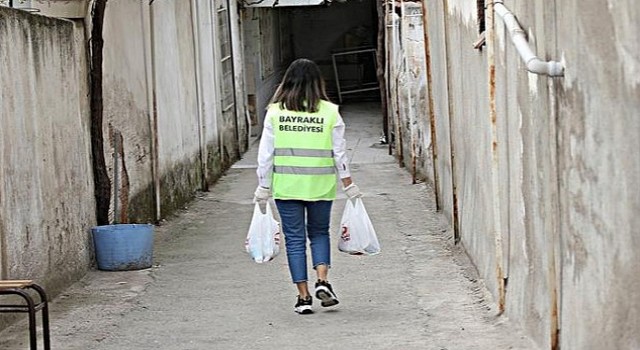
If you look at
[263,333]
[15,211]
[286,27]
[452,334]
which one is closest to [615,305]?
[452,334]

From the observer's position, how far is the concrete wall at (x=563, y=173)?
4219mm

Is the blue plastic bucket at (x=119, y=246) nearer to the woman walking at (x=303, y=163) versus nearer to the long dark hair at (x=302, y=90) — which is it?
the woman walking at (x=303, y=163)

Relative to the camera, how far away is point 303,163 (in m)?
7.53

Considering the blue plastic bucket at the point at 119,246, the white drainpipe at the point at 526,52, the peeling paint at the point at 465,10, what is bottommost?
the blue plastic bucket at the point at 119,246

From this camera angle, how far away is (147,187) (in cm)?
1154

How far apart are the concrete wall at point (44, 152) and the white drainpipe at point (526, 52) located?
310cm

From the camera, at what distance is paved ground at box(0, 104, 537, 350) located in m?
6.96

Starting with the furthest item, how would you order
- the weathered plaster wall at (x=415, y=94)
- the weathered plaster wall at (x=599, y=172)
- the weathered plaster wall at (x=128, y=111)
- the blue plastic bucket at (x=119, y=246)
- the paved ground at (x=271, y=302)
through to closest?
the weathered plaster wall at (x=415, y=94), the weathered plaster wall at (x=128, y=111), the blue plastic bucket at (x=119, y=246), the paved ground at (x=271, y=302), the weathered plaster wall at (x=599, y=172)

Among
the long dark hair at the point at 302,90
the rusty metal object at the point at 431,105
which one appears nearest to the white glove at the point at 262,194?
the long dark hair at the point at 302,90

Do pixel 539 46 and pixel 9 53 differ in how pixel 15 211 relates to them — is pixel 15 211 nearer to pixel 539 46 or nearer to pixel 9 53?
pixel 9 53

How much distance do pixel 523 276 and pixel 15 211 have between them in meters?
3.19

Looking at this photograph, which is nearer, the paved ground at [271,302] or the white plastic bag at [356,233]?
the paved ground at [271,302]

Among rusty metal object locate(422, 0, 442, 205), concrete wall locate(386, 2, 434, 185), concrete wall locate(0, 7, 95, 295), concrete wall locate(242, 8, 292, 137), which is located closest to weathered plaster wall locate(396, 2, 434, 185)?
concrete wall locate(386, 2, 434, 185)

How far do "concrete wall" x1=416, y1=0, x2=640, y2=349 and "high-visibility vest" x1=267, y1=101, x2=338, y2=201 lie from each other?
1.03 meters
